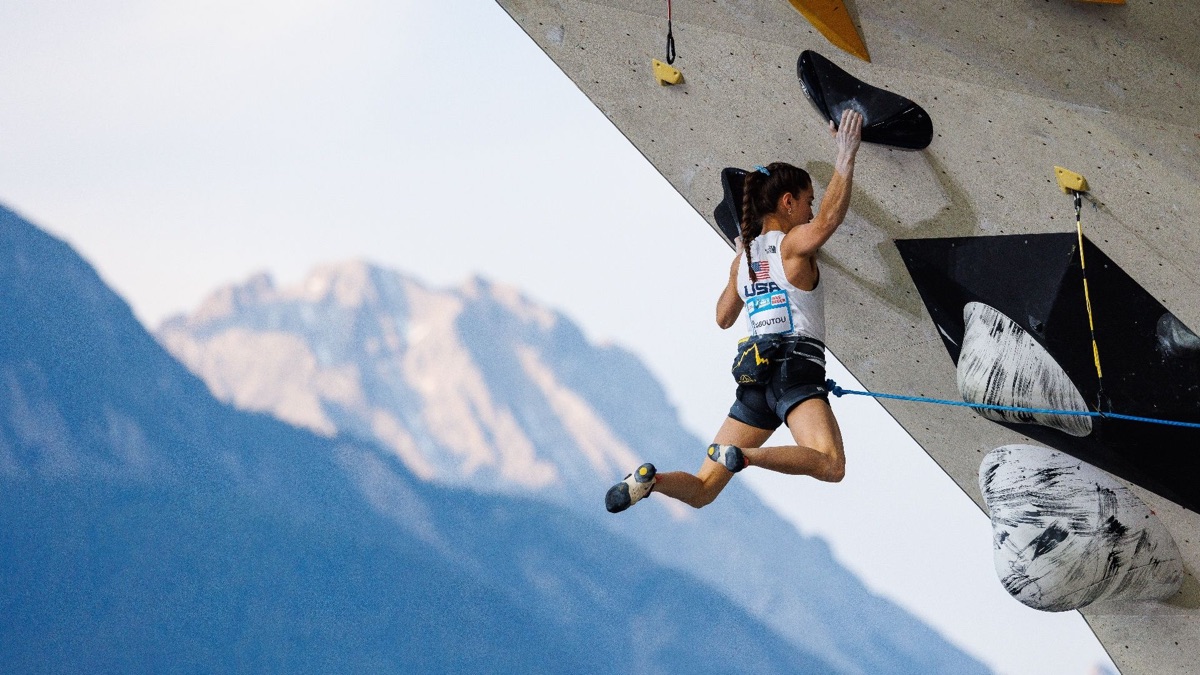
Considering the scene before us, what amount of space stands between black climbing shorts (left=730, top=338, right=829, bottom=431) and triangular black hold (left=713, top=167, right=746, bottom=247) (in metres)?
0.42

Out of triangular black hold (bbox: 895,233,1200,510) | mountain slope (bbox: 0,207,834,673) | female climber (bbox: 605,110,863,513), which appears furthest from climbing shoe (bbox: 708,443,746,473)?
mountain slope (bbox: 0,207,834,673)

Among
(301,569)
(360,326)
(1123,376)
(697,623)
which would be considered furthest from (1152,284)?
(360,326)

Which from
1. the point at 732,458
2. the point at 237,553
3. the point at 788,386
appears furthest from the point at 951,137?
the point at 237,553

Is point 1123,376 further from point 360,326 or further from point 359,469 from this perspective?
point 360,326

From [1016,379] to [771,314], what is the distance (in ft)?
1.96

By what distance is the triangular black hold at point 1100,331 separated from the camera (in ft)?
7.95

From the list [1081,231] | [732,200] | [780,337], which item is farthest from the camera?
[732,200]

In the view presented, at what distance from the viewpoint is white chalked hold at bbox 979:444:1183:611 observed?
2.50 m

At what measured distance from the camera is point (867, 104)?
2.46 meters

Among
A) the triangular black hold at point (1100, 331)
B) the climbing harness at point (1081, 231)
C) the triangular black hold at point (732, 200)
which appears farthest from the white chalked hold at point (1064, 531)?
the triangular black hold at point (732, 200)

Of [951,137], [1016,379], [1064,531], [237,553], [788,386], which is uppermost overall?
[951,137]

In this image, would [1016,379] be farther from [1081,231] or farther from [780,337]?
[780,337]

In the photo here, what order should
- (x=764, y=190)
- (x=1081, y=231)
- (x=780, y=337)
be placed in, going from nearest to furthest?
(x=1081, y=231)
(x=780, y=337)
(x=764, y=190)

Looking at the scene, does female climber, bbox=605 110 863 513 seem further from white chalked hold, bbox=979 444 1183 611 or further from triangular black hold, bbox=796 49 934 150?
white chalked hold, bbox=979 444 1183 611
